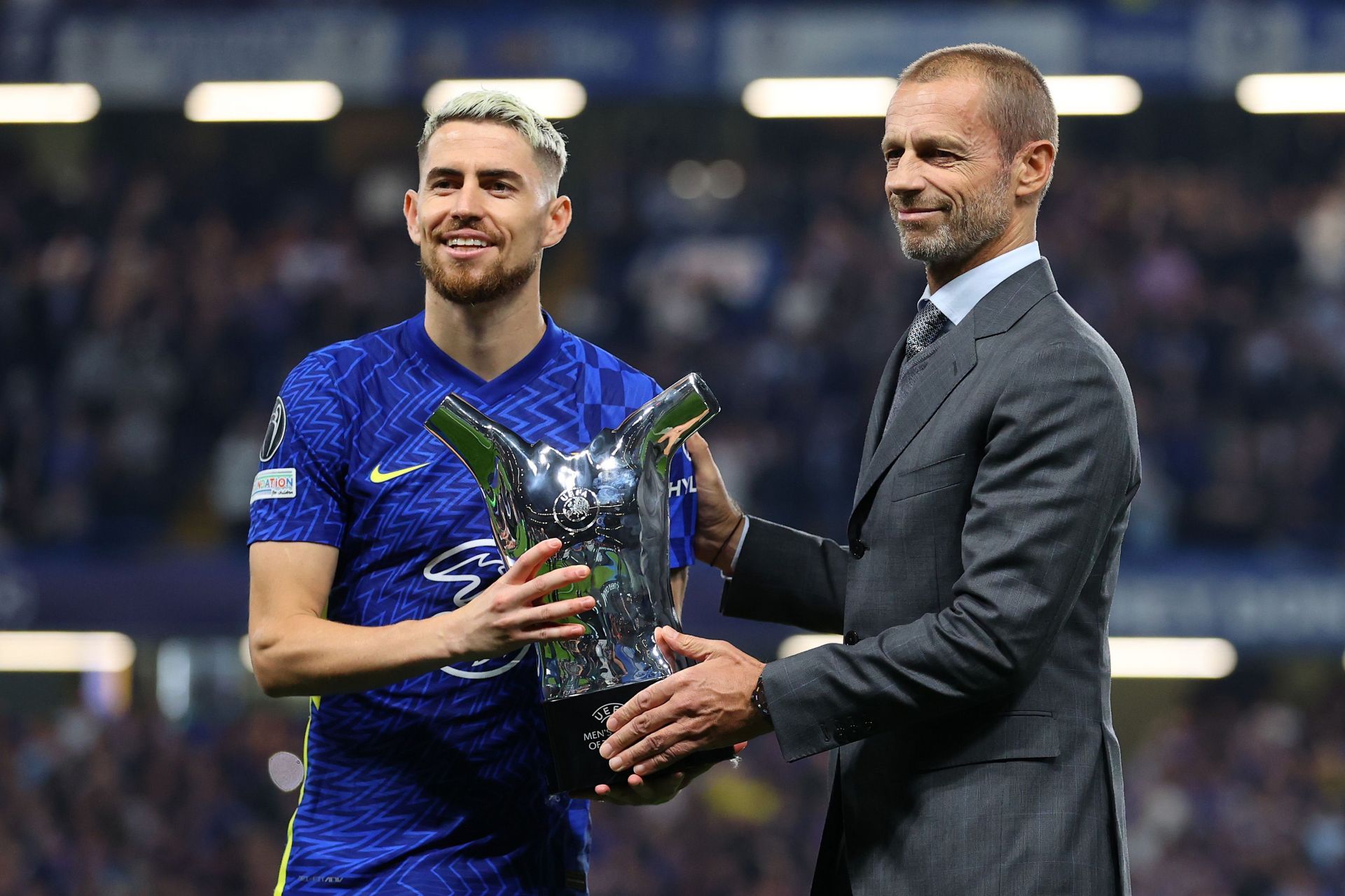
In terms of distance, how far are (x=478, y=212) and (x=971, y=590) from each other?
1108 millimetres

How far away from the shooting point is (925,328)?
9.09ft

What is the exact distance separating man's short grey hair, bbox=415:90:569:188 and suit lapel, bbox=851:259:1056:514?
839 mm

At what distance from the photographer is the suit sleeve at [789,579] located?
319 cm

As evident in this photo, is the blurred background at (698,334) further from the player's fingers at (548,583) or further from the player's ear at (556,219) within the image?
the player's fingers at (548,583)

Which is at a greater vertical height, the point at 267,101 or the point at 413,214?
the point at 267,101

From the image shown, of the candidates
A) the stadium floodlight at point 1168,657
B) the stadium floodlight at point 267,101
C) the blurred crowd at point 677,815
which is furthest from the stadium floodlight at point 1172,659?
the stadium floodlight at point 267,101

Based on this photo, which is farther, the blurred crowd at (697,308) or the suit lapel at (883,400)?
the blurred crowd at (697,308)

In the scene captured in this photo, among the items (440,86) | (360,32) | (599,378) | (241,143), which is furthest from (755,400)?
(599,378)

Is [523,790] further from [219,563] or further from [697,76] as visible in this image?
[697,76]

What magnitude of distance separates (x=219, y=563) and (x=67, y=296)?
281 cm

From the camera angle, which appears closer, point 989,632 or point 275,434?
point 989,632

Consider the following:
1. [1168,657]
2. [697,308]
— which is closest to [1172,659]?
[1168,657]

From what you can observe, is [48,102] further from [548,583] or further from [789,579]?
[548,583]

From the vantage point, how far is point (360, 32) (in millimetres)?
11328
